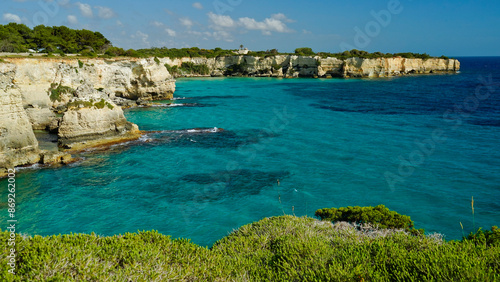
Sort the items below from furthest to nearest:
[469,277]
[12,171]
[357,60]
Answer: [357,60], [12,171], [469,277]

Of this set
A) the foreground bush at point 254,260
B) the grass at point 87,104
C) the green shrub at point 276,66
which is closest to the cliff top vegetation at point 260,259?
the foreground bush at point 254,260

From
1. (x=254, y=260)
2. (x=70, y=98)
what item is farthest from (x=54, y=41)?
(x=254, y=260)

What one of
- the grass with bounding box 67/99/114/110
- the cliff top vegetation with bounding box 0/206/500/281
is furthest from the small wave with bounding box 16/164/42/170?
the cliff top vegetation with bounding box 0/206/500/281

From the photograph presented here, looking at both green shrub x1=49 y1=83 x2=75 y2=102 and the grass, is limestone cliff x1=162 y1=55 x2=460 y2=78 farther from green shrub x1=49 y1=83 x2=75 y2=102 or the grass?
the grass

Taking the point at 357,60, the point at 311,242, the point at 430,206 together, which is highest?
the point at 357,60

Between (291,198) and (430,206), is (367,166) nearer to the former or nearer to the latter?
(430,206)

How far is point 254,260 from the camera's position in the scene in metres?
10.1

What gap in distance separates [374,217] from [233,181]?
11583 mm

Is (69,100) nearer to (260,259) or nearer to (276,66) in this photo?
(260,259)

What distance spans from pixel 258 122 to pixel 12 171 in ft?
91.3

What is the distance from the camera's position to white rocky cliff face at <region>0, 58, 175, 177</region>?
2553 cm

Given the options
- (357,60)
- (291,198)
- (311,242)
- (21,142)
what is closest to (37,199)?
(21,142)

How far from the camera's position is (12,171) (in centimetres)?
2416

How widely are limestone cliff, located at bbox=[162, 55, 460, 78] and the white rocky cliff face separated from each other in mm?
56953
